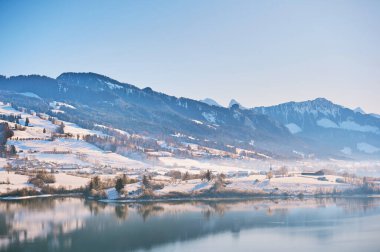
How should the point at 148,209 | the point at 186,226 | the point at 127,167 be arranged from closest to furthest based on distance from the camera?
the point at 186,226 → the point at 148,209 → the point at 127,167

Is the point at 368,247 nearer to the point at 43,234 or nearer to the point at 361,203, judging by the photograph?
the point at 43,234

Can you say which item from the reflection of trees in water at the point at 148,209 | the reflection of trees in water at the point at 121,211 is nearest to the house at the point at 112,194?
the reflection of trees in water at the point at 121,211

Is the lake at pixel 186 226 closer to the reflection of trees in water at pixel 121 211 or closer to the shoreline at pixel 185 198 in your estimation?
the reflection of trees in water at pixel 121 211

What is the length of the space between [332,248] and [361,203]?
1839 inches

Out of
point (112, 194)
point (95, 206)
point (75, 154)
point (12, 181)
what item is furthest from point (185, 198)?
point (75, 154)

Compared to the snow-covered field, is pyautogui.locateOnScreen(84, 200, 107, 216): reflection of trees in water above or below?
below

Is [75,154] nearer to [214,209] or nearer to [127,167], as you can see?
[127,167]

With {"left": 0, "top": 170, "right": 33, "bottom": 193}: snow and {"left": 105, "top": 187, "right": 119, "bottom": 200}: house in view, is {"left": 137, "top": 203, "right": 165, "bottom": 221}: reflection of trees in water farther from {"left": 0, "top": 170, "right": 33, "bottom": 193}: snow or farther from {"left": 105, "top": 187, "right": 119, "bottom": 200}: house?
{"left": 0, "top": 170, "right": 33, "bottom": 193}: snow

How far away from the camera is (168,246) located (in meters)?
53.7

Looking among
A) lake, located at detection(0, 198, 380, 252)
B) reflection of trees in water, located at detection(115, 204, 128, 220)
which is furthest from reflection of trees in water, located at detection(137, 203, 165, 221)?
reflection of trees in water, located at detection(115, 204, 128, 220)

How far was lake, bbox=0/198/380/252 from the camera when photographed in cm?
5366

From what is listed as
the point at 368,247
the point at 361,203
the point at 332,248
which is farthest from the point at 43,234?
the point at 361,203

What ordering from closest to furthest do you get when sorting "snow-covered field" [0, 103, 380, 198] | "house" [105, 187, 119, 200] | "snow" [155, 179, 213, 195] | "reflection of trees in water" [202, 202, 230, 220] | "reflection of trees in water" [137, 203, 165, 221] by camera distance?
"reflection of trees in water" [137, 203, 165, 221] < "reflection of trees in water" [202, 202, 230, 220] < "house" [105, 187, 119, 200] < "snow" [155, 179, 213, 195] < "snow-covered field" [0, 103, 380, 198]

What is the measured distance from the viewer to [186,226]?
215 ft
